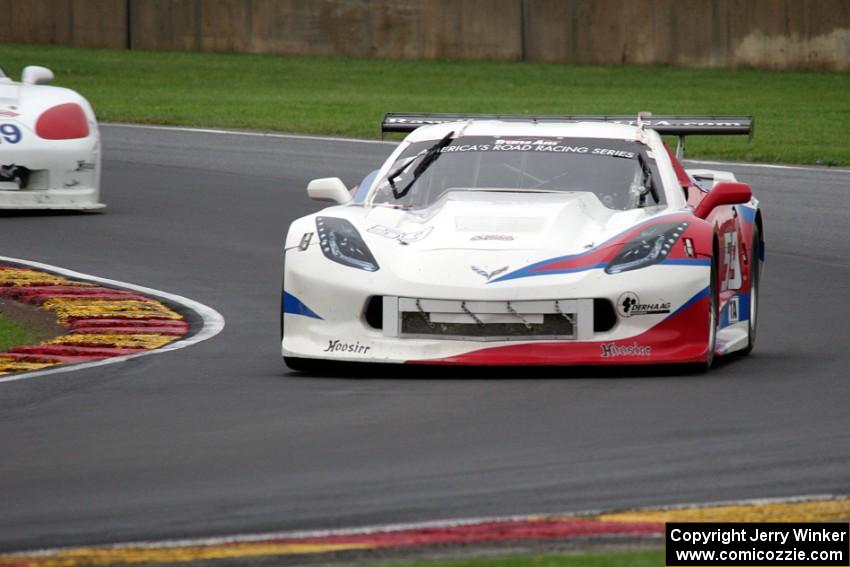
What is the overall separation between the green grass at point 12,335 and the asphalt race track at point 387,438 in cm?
105

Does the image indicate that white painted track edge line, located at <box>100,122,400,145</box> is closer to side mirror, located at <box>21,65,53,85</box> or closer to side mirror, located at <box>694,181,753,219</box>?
side mirror, located at <box>21,65,53,85</box>

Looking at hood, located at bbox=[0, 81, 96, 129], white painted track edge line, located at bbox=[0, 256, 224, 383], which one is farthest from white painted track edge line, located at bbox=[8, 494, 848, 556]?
hood, located at bbox=[0, 81, 96, 129]

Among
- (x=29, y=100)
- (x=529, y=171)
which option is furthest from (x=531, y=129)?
(x=29, y=100)

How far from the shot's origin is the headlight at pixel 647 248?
8.12 metres

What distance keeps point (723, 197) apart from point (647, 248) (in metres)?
0.67

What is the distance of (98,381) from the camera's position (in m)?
8.09

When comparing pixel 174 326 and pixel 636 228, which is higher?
pixel 636 228

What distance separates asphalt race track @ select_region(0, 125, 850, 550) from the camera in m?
5.51

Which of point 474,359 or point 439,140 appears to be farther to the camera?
point 439,140

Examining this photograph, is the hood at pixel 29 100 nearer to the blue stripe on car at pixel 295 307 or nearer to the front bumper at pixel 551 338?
the blue stripe on car at pixel 295 307

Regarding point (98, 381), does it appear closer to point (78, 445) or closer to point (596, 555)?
point (78, 445)

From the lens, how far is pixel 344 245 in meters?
8.37

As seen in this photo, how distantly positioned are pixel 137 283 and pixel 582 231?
411 centimetres

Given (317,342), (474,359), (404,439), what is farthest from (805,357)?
(404,439)
